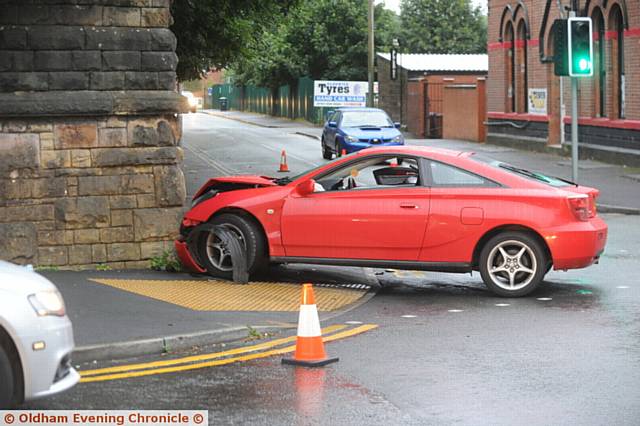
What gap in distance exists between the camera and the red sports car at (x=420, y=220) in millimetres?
11664

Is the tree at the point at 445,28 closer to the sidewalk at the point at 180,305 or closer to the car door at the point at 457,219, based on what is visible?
the sidewalk at the point at 180,305

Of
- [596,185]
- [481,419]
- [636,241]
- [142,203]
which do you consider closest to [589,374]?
[481,419]

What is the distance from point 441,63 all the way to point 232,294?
45.5 m

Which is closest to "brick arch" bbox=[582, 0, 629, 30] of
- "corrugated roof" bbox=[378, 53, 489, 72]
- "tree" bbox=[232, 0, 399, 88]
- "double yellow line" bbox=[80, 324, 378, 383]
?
"double yellow line" bbox=[80, 324, 378, 383]

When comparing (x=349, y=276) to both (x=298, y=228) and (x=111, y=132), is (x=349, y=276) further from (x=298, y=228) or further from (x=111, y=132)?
(x=111, y=132)

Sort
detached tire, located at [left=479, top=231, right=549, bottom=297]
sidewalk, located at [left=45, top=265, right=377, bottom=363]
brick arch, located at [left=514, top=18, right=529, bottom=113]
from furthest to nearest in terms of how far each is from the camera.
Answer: brick arch, located at [left=514, top=18, right=529, bottom=113], detached tire, located at [left=479, top=231, right=549, bottom=297], sidewalk, located at [left=45, top=265, right=377, bottom=363]

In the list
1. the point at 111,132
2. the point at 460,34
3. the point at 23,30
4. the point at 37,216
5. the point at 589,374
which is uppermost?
the point at 460,34

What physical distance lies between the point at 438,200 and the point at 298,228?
4.94 ft

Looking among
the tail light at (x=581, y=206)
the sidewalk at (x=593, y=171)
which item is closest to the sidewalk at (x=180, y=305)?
the tail light at (x=581, y=206)

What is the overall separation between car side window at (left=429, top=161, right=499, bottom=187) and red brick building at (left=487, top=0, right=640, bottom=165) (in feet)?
56.3

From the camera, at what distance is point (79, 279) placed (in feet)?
39.3

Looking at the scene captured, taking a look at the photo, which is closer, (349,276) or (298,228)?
(298,228)

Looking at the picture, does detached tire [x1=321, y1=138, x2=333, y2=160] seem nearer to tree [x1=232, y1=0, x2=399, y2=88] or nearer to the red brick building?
the red brick building

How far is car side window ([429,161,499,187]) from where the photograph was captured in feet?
39.2
